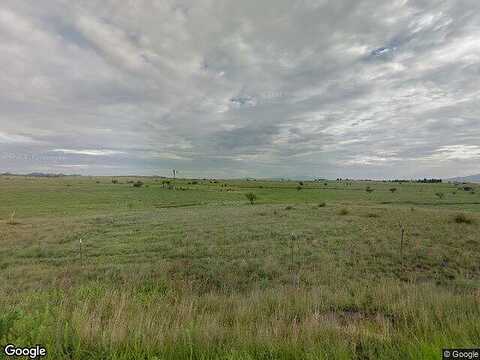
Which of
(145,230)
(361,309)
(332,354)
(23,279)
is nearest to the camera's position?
(332,354)

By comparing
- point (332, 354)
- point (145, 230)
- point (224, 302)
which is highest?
point (332, 354)

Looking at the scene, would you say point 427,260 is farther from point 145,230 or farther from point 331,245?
point 145,230

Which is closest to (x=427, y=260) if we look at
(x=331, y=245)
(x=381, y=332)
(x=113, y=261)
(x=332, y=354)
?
(x=331, y=245)

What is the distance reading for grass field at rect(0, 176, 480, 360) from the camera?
3152 millimetres

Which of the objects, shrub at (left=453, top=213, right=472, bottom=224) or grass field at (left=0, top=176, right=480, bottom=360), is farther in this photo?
shrub at (left=453, top=213, right=472, bottom=224)

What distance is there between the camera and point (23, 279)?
30.9 feet

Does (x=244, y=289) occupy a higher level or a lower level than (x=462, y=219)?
lower

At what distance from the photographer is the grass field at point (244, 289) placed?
3.15 m

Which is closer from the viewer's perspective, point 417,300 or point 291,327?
point 291,327

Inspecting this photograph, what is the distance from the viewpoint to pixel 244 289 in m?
8.75

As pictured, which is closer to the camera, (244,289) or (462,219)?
(244,289)

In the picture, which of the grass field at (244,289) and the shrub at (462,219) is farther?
the shrub at (462,219)

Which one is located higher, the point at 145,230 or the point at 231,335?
the point at 231,335

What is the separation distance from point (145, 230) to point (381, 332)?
19322 mm
